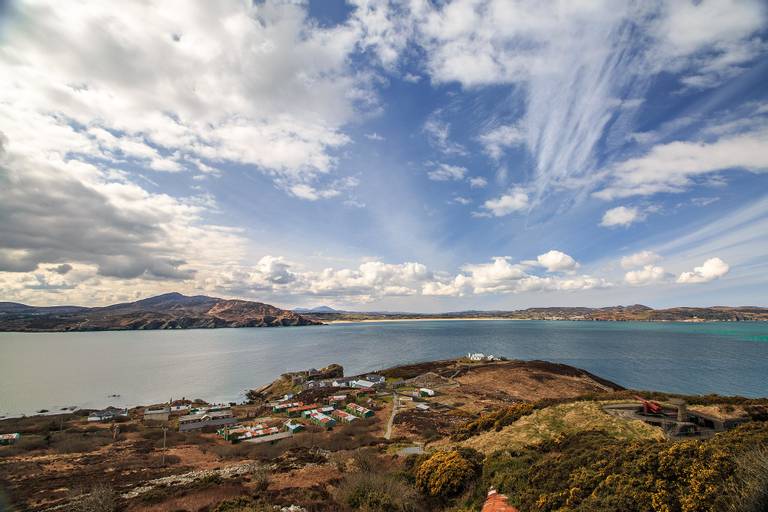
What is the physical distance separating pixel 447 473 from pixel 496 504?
12.9 ft

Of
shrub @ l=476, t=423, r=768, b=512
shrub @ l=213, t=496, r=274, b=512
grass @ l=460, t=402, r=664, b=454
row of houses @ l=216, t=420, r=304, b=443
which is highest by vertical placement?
shrub @ l=476, t=423, r=768, b=512

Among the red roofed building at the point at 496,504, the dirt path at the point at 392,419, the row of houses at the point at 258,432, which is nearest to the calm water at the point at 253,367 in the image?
the row of houses at the point at 258,432

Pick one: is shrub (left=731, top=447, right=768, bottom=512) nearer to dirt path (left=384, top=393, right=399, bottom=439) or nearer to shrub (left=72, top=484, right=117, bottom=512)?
shrub (left=72, top=484, right=117, bottom=512)

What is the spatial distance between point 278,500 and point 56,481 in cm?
2029

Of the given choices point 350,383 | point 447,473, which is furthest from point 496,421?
point 350,383

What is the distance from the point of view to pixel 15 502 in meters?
20.4

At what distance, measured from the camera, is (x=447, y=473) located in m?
16.7

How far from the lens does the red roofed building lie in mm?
12620

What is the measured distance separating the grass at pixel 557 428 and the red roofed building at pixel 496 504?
683 cm

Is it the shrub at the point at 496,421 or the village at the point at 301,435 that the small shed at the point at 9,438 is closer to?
the village at the point at 301,435

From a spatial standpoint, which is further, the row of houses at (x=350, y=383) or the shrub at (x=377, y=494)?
the row of houses at (x=350, y=383)

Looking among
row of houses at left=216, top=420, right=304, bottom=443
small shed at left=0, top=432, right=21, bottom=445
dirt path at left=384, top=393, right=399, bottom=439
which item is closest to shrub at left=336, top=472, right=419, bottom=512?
dirt path at left=384, top=393, right=399, bottom=439

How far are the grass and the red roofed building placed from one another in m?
6.83

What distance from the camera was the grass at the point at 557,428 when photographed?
797 inches
